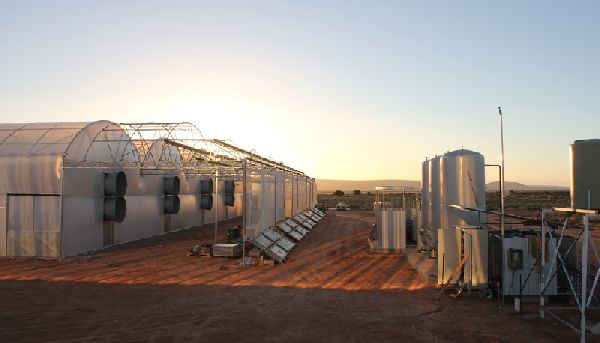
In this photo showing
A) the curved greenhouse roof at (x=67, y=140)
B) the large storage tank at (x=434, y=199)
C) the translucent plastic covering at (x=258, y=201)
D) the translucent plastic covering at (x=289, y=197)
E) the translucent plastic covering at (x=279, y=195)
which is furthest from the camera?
the translucent plastic covering at (x=289, y=197)

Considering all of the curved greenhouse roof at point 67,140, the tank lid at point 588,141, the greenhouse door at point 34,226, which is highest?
the curved greenhouse roof at point 67,140

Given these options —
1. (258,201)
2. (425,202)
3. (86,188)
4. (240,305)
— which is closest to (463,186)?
(425,202)

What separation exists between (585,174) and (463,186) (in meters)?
8.43

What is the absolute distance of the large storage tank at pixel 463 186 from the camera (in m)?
18.9

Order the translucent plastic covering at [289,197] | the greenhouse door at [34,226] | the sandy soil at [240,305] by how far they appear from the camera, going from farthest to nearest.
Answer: the translucent plastic covering at [289,197] → the greenhouse door at [34,226] → the sandy soil at [240,305]

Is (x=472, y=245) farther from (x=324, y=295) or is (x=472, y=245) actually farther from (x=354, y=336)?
(x=354, y=336)

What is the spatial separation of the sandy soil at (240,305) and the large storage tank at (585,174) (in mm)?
3181

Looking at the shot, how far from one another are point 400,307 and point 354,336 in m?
3.03

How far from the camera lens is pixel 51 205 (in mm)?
21172

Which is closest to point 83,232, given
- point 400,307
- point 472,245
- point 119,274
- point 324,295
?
point 119,274

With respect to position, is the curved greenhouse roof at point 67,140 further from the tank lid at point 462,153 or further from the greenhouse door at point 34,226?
the tank lid at point 462,153

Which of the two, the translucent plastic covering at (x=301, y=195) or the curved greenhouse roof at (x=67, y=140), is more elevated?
the curved greenhouse roof at (x=67, y=140)

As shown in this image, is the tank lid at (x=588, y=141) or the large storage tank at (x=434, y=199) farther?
the large storage tank at (x=434, y=199)

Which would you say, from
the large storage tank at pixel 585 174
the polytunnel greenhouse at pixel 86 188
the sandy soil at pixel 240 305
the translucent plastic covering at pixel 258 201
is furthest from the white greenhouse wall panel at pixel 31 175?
the large storage tank at pixel 585 174
